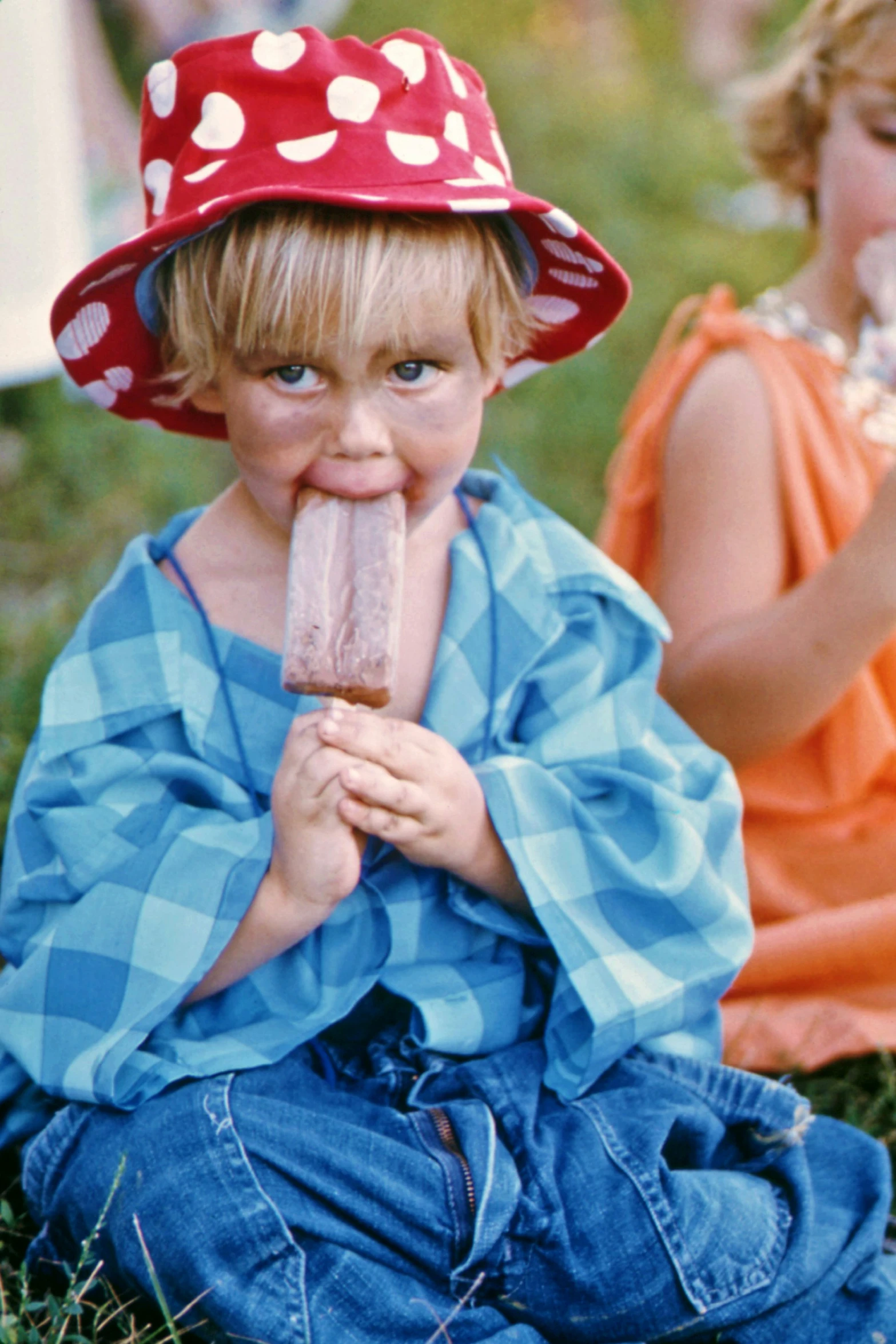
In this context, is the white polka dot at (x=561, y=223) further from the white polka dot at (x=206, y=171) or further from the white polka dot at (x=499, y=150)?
the white polka dot at (x=206, y=171)

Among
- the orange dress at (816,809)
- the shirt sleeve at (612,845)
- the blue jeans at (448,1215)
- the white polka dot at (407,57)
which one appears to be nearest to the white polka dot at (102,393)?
the white polka dot at (407,57)

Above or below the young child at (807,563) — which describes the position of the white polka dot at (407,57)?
above

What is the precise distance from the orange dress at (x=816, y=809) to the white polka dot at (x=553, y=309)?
0.69 meters

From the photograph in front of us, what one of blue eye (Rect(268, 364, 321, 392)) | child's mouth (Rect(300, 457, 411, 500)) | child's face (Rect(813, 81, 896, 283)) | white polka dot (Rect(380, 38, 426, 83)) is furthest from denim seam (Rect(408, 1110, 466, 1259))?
child's face (Rect(813, 81, 896, 283))

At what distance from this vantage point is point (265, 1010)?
1.80 meters

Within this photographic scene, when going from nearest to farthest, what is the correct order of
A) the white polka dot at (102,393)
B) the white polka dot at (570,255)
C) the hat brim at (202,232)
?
the hat brim at (202,232) → the white polka dot at (570,255) → the white polka dot at (102,393)

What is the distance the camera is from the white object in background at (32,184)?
374 cm

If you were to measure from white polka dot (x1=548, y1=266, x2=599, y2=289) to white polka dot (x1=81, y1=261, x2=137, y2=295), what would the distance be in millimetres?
519

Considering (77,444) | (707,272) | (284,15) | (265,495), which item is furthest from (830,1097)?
(284,15)

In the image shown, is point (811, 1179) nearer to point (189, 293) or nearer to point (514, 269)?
point (514, 269)

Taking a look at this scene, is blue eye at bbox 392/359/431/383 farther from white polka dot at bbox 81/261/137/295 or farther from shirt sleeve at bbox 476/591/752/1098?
shirt sleeve at bbox 476/591/752/1098

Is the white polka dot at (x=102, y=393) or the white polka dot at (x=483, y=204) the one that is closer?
the white polka dot at (x=483, y=204)

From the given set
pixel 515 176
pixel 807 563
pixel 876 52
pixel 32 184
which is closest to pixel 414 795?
pixel 807 563

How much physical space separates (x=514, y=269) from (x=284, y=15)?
4.28 metres
